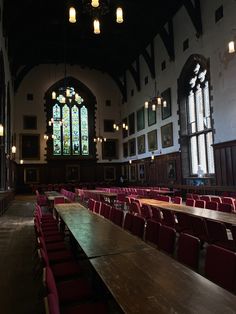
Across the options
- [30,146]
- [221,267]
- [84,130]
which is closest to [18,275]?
[221,267]

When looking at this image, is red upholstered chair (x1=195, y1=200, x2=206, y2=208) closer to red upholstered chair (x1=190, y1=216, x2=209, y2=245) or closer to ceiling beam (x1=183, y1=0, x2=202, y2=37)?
red upholstered chair (x1=190, y1=216, x2=209, y2=245)

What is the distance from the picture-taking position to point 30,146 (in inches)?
955

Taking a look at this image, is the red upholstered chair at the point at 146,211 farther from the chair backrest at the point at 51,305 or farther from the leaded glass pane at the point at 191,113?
the leaded glass pane at the point at 191,113

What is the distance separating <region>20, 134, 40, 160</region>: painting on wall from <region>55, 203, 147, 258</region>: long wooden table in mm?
19883

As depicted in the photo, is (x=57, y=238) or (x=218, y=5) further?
(x=218, y=5)

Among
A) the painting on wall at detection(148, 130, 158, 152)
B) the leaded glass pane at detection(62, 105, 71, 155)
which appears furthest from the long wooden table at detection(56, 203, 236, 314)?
the leaded glass pane at detection(62, 105, 71, 155)

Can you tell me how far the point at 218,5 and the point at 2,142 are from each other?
11599 mm

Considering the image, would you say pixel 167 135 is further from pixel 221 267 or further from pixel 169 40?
pixel 221 267

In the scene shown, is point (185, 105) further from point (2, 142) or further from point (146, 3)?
point (2, 142)

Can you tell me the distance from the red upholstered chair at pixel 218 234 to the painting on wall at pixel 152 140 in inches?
576

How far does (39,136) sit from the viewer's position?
2461 cm

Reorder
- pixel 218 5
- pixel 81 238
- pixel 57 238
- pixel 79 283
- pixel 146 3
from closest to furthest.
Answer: pixel 79 283 → pixel 81 238 → pixel 57 238 → pixel 218 5 → pixel 146 3

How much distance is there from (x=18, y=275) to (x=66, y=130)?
2169 cm

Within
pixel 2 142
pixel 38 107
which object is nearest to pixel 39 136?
pixel 38 107
